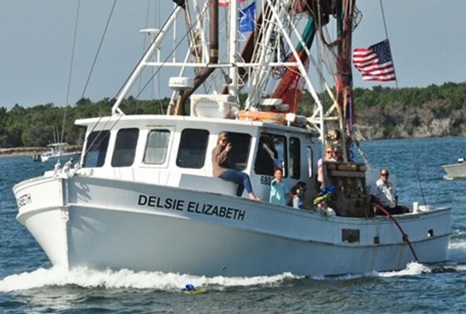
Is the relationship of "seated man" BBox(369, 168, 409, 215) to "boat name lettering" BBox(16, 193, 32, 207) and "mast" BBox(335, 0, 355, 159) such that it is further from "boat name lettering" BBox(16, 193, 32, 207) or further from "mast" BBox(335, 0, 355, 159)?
"boat name lettering" BBox(16, 193, 32, 207)

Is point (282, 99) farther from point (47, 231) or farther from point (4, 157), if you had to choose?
point (4, 157)

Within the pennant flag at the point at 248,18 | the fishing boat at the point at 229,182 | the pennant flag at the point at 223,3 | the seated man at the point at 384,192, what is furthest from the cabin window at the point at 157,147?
the pennant flag at the point at 248,18

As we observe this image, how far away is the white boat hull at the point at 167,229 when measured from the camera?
953 inches

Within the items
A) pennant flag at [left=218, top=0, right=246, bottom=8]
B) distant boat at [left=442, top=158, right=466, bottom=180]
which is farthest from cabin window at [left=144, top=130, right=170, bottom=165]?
distant boat at [left=442, top=158, right=466, bottom=180]

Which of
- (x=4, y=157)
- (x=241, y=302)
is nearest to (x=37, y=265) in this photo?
(x=241, y=302)

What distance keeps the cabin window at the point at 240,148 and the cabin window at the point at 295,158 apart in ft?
4.46

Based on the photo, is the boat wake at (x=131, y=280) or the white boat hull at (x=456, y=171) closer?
the boat wake at (x=131, y=280)

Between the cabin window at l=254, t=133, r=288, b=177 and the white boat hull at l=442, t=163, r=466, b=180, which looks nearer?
the cabin window at l=254, t=133, r=288, b=177

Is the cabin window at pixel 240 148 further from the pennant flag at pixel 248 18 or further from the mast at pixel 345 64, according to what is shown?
the pennant flag at pixel 248 18

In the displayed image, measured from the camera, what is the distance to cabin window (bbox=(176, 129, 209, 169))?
26.0 meters

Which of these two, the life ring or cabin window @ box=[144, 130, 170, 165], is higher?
the life ring

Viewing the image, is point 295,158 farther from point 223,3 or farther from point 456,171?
point 456,171

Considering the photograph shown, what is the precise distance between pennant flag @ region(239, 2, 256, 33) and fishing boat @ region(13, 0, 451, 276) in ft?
0.71

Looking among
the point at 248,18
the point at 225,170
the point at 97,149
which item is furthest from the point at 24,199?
the point at 248,18
